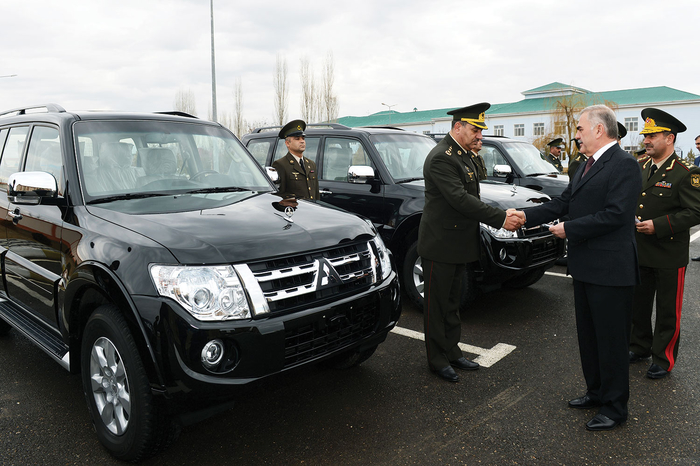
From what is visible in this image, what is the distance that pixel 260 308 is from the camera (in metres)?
2.52

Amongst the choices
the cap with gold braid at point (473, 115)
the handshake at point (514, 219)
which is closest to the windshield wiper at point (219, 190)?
the cap with gold braid at point (473, 115)

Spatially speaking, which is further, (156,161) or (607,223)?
(156,161)

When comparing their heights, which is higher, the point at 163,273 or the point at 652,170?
the point at 652,170

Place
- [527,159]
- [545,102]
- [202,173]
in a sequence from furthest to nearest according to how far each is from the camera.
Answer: [545,102], [527,159], [202,173]

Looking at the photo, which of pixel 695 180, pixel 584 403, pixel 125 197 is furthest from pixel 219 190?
pixel 695 180

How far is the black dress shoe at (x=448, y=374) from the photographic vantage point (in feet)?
12.5

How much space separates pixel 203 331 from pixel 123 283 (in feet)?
1.63

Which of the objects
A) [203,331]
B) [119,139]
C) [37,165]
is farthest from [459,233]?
[37,165]

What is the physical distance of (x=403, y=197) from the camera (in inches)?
222

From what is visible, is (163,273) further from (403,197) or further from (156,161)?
(403,197)

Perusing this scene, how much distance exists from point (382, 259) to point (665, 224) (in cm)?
213

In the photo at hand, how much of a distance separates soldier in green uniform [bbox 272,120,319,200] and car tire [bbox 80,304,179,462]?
338 centimetres

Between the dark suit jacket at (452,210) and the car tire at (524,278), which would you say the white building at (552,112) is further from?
the dark suit jacket at (452,210)

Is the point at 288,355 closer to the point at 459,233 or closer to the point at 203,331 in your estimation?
the point at 203,331
